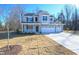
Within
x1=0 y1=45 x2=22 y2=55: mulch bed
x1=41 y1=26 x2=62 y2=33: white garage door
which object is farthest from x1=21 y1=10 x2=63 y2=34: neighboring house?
x1=0 y1=45 x2=22 y2=55: mulch bed

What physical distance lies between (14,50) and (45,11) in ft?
1.62

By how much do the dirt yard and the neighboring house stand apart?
75mm

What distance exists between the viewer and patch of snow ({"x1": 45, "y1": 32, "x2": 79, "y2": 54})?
150 inches

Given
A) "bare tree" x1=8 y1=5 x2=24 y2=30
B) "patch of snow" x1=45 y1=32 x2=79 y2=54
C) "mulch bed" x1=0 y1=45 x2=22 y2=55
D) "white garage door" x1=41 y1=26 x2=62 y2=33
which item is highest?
"bare tree" x1=8 y1=5 x2=24 y2=30

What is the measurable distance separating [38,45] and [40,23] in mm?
219

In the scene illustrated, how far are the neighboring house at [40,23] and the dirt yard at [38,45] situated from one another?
0.08m

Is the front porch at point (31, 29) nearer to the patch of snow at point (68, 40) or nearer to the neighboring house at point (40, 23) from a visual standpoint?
the neighboring house at point (40, 23)

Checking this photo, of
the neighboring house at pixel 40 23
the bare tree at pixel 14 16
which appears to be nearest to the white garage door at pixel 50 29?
the neighboring house at pixel 40 23

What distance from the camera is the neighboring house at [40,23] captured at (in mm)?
3840

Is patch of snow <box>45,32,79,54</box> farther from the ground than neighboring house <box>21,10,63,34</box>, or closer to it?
closer to it

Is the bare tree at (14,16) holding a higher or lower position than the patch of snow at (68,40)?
higher

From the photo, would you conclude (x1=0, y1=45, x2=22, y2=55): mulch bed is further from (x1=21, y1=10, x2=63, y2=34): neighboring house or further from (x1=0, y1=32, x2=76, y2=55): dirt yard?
(x1=21, y1=10, x2=63, y2=34): neighboring house
